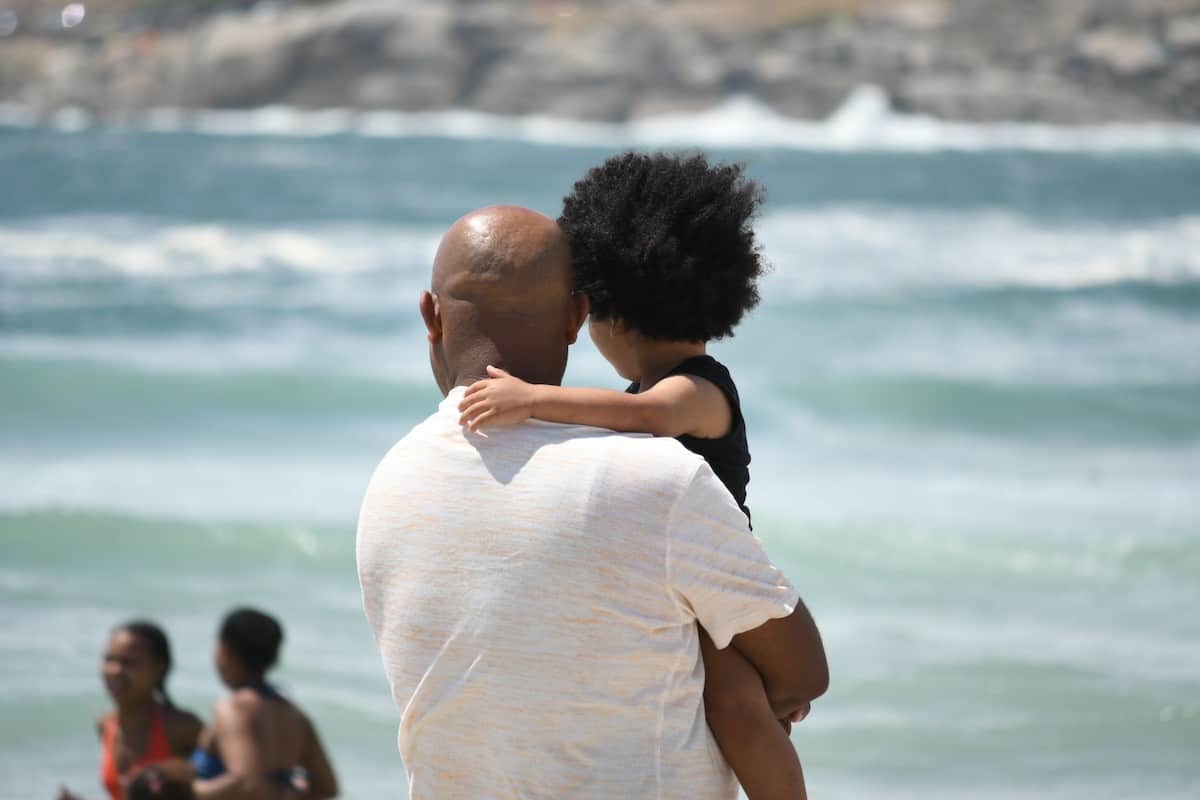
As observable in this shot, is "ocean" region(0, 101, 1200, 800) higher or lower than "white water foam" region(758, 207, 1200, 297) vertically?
lower

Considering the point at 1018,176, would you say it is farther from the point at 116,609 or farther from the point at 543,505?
the point at 543,505

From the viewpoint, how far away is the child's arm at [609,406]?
184cm

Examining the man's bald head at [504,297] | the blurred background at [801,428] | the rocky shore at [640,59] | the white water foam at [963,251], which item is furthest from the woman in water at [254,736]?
the rocky shore at [640,59]

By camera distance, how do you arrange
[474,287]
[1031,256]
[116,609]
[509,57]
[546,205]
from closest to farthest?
[474,287]
[116,609]
[1031,256]
[546,205]
[509,57]

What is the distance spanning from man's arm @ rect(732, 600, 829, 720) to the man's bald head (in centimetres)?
40

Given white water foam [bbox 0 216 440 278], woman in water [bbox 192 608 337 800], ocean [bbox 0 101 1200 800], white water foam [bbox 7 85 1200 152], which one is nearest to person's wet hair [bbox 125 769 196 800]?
woman in water [bbox 192 608 337 800]

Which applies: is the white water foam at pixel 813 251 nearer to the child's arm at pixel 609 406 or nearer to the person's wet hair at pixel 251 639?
the person's wet hair at pixel 251 639

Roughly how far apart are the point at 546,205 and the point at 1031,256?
9.04 meters

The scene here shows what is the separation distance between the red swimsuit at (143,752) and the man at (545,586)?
10.3 feet

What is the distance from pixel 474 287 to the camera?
1903 millimetres

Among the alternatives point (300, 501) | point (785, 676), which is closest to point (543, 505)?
point (785, 676)

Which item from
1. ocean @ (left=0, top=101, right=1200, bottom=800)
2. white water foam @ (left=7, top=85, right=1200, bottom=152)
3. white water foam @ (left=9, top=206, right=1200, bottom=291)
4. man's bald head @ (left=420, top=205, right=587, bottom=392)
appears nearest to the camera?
man's bald head @ (left=420, top=205, right=587, bottom=392)

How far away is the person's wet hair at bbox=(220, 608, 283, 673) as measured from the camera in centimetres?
485

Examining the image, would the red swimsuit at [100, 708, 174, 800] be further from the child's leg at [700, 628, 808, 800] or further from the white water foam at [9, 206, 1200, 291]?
the white water foam at [9, 206, 1200, 291]
